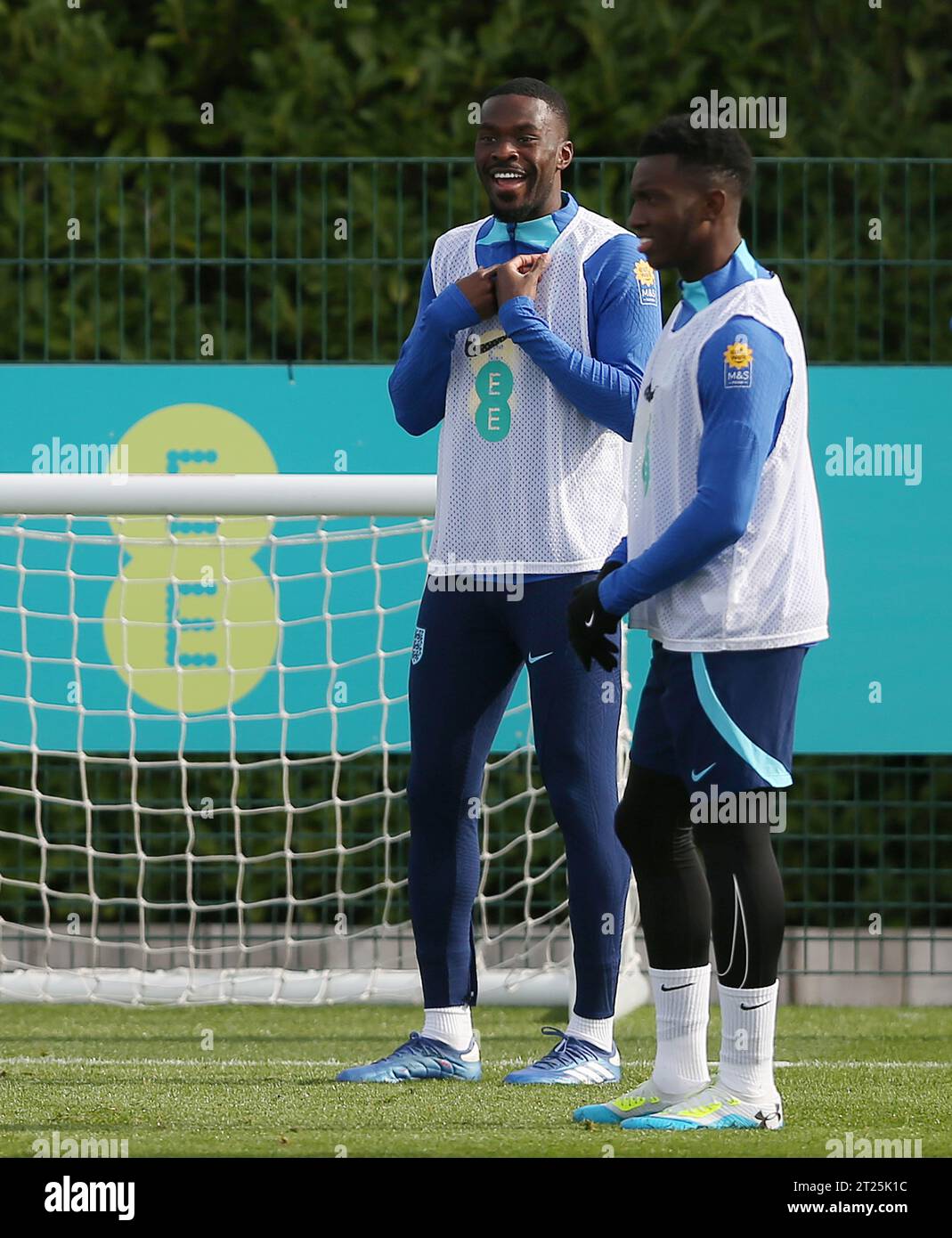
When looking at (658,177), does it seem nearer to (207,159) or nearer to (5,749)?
(207,159)

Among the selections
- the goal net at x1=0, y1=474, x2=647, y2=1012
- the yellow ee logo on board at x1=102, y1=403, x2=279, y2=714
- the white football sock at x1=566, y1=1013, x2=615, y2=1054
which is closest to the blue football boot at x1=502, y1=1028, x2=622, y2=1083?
the white football sock at x1=566, y1=1013, x2=615, y2=1054

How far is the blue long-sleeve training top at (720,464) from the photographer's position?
2990 mm

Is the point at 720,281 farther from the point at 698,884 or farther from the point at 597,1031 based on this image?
the point at 597,1031

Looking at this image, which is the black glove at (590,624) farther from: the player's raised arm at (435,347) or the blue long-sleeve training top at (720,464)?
the player's raised arm at (435,347)

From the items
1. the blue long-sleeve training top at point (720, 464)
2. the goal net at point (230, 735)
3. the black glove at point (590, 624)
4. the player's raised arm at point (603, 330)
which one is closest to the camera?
the blue long-sleeve training top at point (720, 464)

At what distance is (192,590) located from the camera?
5449 mm

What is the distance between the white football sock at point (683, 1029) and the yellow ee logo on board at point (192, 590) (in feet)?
8.12

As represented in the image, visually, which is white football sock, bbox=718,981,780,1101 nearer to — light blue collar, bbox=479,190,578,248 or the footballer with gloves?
the footballer with gloves

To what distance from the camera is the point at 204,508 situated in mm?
4781

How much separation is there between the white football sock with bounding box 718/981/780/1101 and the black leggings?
2 cm

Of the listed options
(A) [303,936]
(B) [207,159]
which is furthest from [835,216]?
(A) [303,936]

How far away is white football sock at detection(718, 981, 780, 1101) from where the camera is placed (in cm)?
308

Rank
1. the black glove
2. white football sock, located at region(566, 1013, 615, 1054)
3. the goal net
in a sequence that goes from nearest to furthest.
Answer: the black glove
white football sock, located at region(566, 1013, 615, 1054)
the goal net

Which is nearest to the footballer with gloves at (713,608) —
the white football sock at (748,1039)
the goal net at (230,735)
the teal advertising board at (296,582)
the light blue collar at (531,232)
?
the white football sock at (748,1039)
